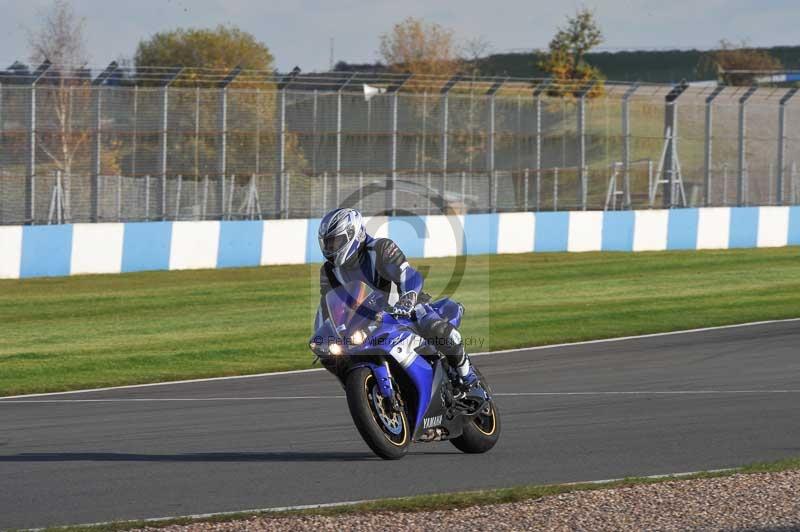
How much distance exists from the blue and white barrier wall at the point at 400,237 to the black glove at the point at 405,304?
613 inches

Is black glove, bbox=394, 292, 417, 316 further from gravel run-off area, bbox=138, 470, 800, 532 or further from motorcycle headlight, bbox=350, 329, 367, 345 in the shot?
gravel run-off area, bbox=138, 470, 800, 532

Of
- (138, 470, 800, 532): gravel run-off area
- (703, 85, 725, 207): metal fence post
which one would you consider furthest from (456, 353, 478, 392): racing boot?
(703, 85, 725, 207): metal fence post

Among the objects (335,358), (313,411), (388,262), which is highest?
(388,262)

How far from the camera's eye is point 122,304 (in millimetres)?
20266

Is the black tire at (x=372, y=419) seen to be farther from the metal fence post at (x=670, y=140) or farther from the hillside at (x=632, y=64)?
the hillside at (x=632, y=64)

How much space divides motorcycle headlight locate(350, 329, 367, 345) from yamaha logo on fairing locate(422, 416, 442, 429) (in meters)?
0.70

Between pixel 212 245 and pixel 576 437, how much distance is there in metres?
16.5

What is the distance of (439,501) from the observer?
6984mm

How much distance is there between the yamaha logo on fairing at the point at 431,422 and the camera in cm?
820

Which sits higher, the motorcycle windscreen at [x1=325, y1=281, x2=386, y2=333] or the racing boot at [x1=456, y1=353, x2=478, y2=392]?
the motorcycle windscreen at [x1=325, y1=281, x2=386, y2=333]

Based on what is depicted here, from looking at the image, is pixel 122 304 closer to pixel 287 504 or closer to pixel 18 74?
pixel 18 74

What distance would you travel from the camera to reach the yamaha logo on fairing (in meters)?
8.20

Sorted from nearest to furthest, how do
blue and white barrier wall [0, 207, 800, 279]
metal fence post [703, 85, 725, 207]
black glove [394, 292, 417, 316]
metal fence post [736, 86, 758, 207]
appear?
black glove [394, 292, 417, 316] → blue and white barrier wall [0, 207, 800, 279] → metal fence post [703, 85, 725, 207] → metal fence post [736, 86, 758, 207]

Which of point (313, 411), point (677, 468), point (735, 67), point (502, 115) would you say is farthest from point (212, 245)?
point (735, 67)
